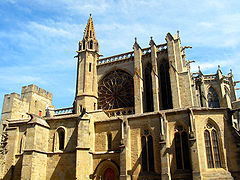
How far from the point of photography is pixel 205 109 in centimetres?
1809

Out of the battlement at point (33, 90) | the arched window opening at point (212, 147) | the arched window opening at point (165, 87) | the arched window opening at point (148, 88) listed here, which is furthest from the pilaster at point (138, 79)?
the battlement at point (33, 90)

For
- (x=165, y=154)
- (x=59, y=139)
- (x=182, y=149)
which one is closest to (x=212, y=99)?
(x=182, y=149)

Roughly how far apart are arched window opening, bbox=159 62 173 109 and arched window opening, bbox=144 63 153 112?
47.6 inches

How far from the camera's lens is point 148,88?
88.0 ft

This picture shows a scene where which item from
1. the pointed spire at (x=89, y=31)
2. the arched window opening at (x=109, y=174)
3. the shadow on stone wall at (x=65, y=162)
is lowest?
the arched window opening at (x=109, y=174)

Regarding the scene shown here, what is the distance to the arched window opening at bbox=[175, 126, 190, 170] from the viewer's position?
57.2ft

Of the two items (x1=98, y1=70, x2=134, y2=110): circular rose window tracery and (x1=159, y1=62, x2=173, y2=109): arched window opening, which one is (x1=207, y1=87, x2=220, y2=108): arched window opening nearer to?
(x1=159, y1=62, x2=173, y2=109): arched window opening

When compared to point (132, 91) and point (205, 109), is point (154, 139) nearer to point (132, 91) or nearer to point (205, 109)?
point (205, 109)

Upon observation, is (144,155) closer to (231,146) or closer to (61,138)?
(231,146)

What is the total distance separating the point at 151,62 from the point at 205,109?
1024cm

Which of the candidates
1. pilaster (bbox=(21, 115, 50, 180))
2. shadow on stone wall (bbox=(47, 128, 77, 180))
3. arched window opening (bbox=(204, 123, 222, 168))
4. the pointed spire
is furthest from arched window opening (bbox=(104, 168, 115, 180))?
the pointed spire

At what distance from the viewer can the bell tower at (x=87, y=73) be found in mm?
27391

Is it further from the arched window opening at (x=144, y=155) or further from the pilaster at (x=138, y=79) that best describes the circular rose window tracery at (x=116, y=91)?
the arched window opening at (x=144, y=155)

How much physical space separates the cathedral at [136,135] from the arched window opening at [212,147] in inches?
2.5
